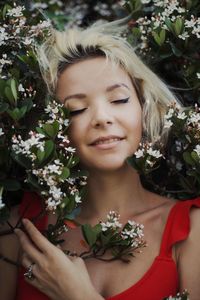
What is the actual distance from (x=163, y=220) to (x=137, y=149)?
38 cm

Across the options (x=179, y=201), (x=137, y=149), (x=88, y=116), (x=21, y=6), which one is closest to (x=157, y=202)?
(x=179, y=201)

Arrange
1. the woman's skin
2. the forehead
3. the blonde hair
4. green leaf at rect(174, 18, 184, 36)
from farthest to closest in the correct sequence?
green leaf at rect(174, 18, 184, 36), the blonde hair, the forehead, the woman's skin

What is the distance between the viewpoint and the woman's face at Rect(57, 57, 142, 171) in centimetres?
274

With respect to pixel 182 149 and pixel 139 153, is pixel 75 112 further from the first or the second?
pixel 182 149

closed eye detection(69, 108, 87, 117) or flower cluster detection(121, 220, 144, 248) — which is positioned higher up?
closed eye detection(69, 108, 87, 117)

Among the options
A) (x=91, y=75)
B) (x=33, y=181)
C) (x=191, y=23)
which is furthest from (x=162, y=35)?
Answer: (x=33, y=181)

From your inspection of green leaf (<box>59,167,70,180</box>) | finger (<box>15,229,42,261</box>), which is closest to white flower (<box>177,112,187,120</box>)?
green leaf (<box>59,167,70,180</box>)

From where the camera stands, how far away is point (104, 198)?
3020mm

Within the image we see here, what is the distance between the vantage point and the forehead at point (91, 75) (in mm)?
2832

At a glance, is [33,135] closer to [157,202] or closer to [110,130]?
[110,130]

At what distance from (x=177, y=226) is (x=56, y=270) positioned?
24.0 inches

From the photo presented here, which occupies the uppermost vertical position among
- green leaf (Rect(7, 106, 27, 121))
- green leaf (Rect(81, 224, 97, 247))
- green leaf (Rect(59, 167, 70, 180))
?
green leaf (Rect(7, 106, 27, 121))

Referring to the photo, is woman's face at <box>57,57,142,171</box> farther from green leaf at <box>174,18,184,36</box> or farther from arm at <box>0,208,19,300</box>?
arm at <box>0,208,19,300</box>

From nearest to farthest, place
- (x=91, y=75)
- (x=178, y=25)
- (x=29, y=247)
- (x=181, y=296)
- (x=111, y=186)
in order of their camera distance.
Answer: (x=181, y=296), (x=29, y=247), (x=91, y=75), (x=111, y=186), (x=178, y=25)
